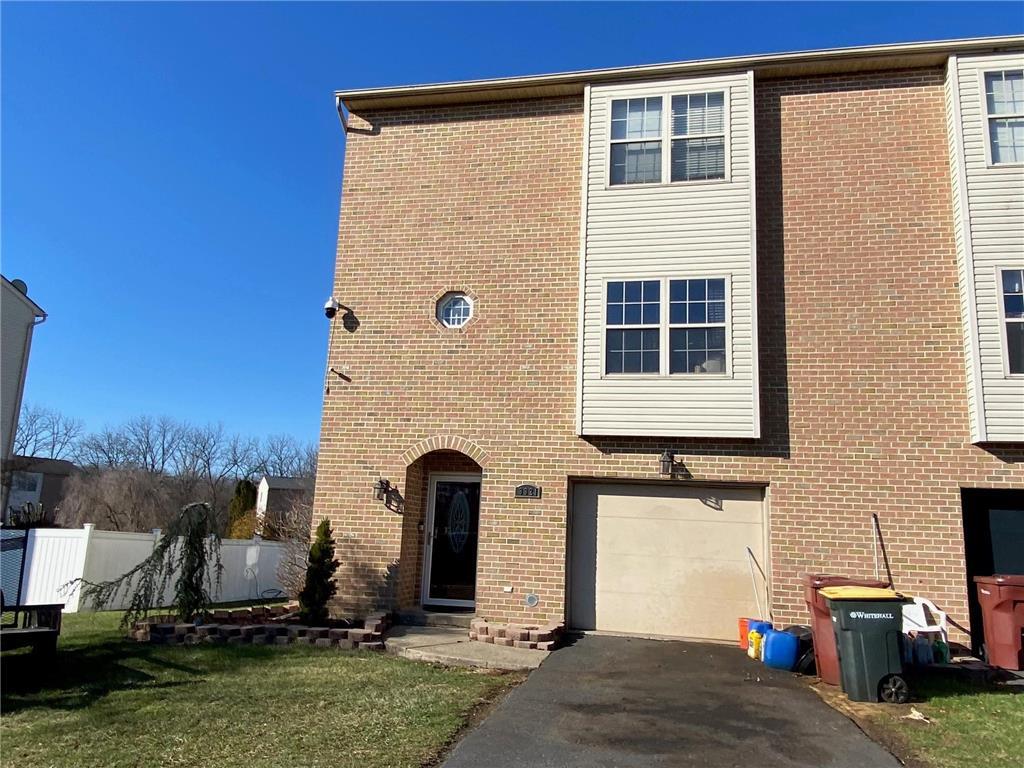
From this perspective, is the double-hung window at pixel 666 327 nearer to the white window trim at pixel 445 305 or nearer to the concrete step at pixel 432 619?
the white window trim at pixel 445 305

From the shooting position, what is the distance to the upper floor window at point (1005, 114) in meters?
10.2

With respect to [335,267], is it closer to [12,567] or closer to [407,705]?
[12,567]

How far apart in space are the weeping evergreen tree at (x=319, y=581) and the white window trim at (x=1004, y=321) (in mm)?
9572

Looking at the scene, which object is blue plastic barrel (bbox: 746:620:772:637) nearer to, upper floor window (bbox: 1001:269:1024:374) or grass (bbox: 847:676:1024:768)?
grass (bbox: 847:676:1024:768)

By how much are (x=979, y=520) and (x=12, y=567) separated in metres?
13.9

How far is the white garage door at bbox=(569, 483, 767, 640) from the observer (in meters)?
10.1

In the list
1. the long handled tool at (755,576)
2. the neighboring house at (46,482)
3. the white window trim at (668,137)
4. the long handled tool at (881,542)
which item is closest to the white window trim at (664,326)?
the white window trim at (668,137)

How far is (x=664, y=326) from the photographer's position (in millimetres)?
10477

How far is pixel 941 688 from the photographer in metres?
7.45

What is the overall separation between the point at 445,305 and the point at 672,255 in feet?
11.9

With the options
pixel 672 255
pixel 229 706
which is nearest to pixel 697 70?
pixel 672 255

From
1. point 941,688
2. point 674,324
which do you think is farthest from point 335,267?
point 941,688

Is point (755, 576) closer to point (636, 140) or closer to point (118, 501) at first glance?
point (636, 140)

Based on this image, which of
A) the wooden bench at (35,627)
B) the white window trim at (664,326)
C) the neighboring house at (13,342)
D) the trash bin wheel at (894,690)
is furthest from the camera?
the neighboring house at (13,342)
